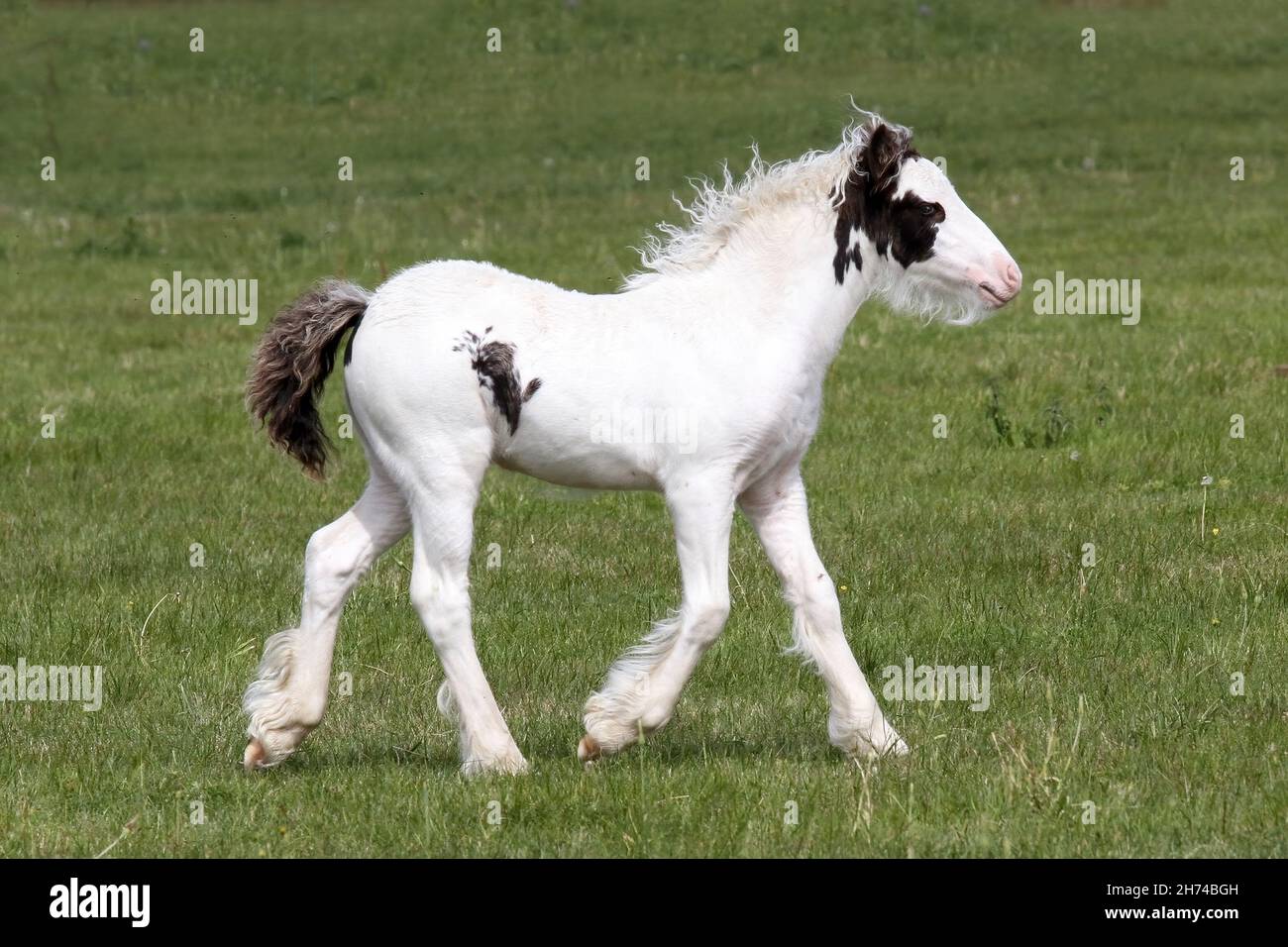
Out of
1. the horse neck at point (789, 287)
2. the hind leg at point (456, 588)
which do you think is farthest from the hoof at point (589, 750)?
the horse neck at point (789, 287)

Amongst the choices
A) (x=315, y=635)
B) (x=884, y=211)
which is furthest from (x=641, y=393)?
(x=315, y=635)

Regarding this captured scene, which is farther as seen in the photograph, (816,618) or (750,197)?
(750,197)

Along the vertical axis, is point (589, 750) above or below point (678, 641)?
below

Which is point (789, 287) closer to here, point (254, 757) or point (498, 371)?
point (498, 371)

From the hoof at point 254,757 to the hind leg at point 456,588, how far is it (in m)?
0.82

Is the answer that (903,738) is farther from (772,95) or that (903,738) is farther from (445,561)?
(772,95)

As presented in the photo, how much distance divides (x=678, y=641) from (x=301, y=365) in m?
1.75

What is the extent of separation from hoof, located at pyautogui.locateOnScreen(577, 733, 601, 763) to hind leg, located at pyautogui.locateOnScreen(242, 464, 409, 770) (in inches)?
39.4

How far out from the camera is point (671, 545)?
11.2 meters

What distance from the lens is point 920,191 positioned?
7.32 meters

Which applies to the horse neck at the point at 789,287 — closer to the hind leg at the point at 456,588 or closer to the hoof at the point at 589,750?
the hind leg at the point at 456,588

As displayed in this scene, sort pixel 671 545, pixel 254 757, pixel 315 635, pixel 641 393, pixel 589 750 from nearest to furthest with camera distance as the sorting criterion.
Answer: pixel 641 393
pixel 589 750
pixel 315 635
pixel 254 757
pixel 671 545
